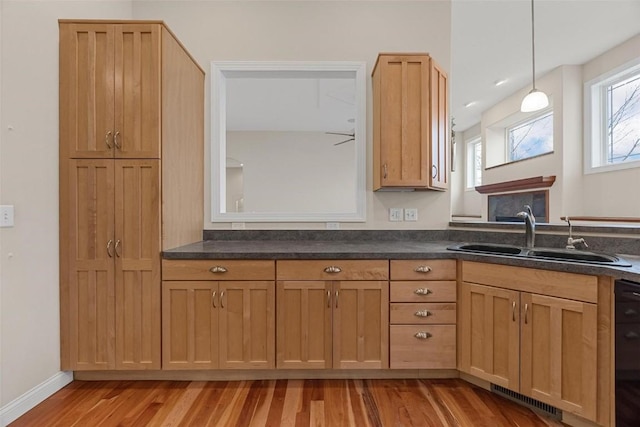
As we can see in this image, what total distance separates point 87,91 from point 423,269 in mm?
2383

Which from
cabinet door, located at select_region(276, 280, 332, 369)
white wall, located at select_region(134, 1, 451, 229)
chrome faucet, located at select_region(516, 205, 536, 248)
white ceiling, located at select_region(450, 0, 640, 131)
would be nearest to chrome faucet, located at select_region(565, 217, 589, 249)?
chrome faucet, located at select_region(516, 205, 536, 248)

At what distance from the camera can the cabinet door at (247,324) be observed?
1.82m

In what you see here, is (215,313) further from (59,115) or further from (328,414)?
(59,115)

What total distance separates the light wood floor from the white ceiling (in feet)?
10.2

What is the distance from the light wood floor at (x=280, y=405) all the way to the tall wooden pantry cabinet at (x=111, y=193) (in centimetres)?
19

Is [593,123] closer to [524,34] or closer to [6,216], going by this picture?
[524,34]

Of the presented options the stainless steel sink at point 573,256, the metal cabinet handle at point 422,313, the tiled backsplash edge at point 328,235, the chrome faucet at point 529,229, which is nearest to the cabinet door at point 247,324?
the tiled backsplash edge at point 328,235

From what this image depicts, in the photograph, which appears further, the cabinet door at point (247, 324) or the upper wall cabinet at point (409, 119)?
the upper wall cabinet at point (409, 119)

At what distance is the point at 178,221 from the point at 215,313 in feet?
2.27

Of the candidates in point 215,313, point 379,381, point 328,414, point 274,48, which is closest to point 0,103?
point 215,313

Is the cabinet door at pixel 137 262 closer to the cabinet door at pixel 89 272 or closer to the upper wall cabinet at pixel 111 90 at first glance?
the cabinet door at pixel 89 272

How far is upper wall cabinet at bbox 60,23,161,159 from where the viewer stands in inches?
69.6

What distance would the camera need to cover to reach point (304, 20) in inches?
96.2

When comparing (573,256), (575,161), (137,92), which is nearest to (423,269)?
(573,256)
